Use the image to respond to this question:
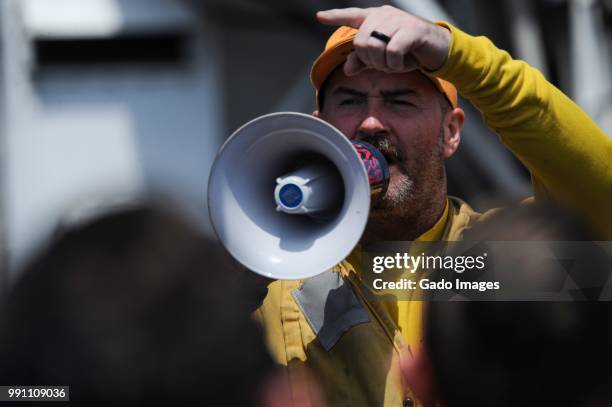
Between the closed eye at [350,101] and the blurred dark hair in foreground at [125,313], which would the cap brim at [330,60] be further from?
the blurred dark hair in foreground at [125,313]

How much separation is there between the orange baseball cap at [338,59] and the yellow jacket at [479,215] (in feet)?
1.11

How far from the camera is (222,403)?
3.73 ft

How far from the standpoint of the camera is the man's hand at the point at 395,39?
6.45 ft

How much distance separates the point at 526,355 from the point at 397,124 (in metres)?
1.29

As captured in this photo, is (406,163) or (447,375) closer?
(447,375)

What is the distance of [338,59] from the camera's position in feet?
8.39

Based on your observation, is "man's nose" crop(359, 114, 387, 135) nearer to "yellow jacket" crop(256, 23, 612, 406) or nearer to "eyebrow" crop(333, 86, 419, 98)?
"eyebrow" crop(333, 86, 419, 98)

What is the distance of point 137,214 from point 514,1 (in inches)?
269

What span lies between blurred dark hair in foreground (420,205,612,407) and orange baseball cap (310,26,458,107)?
1.24 metres

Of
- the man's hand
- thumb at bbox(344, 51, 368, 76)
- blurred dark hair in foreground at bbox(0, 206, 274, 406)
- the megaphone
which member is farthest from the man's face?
blurred dark hair in foreground at bbox(0, 206, 274, 406)

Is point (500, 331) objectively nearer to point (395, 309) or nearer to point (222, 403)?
point (222, 403)

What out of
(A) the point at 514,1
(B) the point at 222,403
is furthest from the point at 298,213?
(A) the point at 514,1

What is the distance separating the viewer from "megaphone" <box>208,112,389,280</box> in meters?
2.11

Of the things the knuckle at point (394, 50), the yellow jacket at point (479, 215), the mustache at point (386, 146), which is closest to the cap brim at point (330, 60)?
the mustache at point (386, 146)
